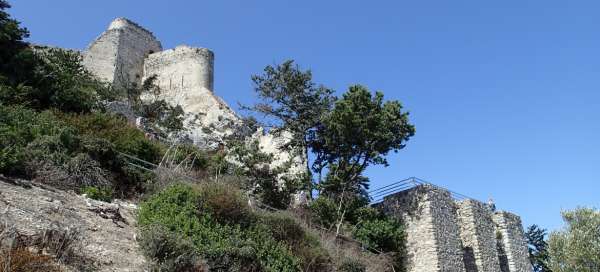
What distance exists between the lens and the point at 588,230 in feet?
67.4

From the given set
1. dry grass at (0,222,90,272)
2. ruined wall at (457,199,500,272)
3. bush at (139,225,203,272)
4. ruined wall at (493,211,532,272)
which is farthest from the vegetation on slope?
ruined wall at (493,211,532,272)

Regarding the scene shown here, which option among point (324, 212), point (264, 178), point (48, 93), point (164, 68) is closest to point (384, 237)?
point (324, 212)

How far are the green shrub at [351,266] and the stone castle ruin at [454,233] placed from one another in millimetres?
3921

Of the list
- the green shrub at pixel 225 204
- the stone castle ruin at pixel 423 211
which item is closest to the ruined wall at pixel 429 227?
the stone castle ruin at pixel 423 211

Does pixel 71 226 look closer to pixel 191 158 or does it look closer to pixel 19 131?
pixel 19 131

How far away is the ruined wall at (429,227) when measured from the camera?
59.5 feet

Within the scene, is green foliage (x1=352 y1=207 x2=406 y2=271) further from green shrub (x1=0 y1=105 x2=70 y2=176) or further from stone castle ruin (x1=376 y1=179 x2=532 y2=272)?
green shrub (x1=0 y1=105 x2=70 y2=176)

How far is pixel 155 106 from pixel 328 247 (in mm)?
15928

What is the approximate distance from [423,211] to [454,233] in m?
1.35

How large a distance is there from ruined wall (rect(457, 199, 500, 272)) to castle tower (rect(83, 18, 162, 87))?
21164mm

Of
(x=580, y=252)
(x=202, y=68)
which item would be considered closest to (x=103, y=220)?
(x=580, y=252)

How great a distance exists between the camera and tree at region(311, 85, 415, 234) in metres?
19.3

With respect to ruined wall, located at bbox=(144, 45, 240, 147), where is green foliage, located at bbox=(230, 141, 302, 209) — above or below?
below

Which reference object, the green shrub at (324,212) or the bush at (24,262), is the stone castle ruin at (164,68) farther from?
the bush at (24,262)
